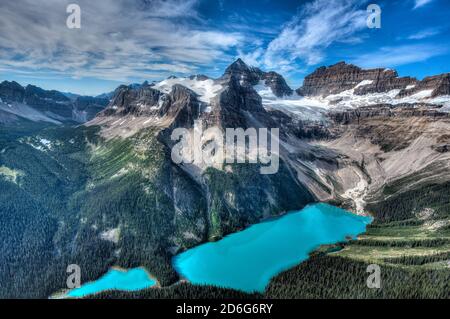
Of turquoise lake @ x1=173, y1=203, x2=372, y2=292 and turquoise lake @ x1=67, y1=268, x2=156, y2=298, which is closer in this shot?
turquoise lake @ x1=67, y1=268, x2=156, y2=298

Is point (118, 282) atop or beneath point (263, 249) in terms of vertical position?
beneath

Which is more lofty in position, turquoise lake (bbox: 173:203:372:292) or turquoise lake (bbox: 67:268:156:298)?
turquoise lake (bbox: 173:203:372:292)

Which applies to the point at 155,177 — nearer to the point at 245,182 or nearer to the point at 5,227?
the point at 245,182

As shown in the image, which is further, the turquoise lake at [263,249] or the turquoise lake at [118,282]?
the turquoise lake at [263,249]
